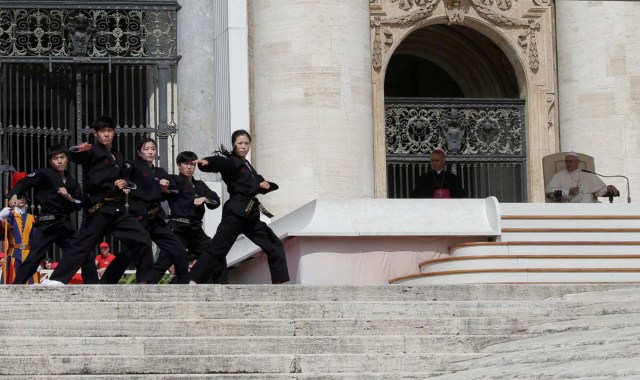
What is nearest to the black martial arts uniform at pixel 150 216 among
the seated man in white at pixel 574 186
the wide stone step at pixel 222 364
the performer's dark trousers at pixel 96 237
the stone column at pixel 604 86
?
the performer's dark trousers at pixel 96 237

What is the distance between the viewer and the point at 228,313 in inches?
502

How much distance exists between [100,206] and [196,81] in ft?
24.3

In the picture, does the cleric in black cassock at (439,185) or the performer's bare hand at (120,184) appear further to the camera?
the cleric in black cassock at (439,185)

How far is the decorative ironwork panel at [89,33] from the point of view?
21.6 m

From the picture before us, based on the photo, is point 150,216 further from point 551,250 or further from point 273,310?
point 551,250

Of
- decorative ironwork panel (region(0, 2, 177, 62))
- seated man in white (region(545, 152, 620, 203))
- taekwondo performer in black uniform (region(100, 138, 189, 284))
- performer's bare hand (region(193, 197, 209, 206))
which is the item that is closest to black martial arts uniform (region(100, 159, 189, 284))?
taekwondo performer in black uniform (region(100, 138, 189, 284))

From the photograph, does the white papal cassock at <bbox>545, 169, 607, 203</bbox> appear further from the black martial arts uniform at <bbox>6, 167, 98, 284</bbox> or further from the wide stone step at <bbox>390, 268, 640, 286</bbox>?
the black martial arts uniform at <bbox>6, 167, 98, 284</bbox>

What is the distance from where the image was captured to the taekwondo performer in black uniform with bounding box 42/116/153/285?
48.0ft

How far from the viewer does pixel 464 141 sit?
22562 millimetres

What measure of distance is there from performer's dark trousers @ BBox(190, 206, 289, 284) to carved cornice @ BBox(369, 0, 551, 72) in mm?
7461

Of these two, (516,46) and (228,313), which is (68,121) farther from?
(228,313)

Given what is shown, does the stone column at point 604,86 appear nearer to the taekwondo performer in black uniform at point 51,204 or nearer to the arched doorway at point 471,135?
the arched doorway at point 471,135

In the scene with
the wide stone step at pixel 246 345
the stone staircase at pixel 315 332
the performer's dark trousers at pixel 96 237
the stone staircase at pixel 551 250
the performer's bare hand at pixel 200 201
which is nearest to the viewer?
the stone staircase at pixel 315 332

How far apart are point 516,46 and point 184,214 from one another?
26.2 ft
